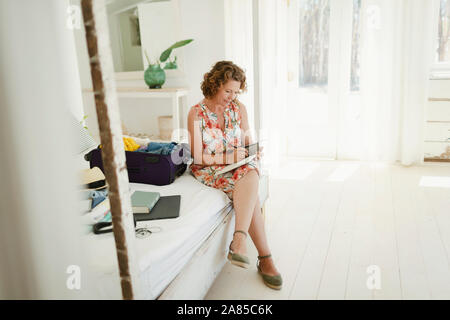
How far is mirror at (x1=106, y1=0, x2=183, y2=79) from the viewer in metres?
3.81

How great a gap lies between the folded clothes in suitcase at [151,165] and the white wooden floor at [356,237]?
57 cm

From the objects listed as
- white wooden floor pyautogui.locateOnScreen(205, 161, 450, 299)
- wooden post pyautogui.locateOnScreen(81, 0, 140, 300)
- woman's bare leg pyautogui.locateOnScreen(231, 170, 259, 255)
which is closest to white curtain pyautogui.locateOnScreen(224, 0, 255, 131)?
white wooden floor pyautogui.locateOnScreen(205, 161, 450, 299)

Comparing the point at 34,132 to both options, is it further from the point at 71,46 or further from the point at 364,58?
the point at 364,58

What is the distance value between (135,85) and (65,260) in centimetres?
348

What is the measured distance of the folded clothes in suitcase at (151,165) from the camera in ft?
6.60

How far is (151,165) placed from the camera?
6.64ft

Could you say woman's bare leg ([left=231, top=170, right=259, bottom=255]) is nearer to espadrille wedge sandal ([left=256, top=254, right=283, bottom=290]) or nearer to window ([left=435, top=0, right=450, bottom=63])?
espadrille wedge sandal ([left=256, top=254, right=283, bottom=290])

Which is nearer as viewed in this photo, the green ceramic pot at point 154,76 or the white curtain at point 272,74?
the white curtain at point 272,74

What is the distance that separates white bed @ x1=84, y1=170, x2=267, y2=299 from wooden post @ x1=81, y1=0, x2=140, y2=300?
0.09 metres

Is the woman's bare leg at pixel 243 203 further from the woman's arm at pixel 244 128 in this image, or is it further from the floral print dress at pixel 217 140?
the woman's arm at pixel 244 128

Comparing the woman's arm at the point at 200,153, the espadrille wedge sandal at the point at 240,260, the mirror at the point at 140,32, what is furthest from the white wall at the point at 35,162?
the mirror at the point at 140,32

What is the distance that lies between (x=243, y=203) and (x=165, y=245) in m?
0.57

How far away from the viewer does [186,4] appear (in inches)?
147

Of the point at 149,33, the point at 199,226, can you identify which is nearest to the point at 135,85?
the point at 149,33
